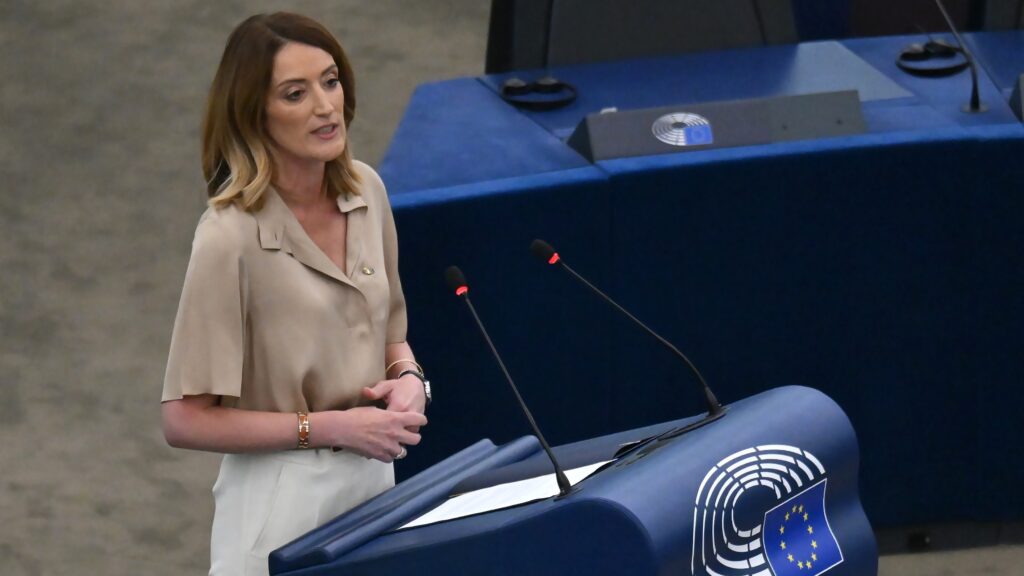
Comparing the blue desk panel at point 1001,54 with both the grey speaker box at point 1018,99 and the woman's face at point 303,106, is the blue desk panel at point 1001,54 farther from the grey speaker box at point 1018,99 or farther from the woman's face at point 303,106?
the woman's face at point 303,106

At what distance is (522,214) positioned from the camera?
3332mm

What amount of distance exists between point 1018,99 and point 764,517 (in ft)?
5.98

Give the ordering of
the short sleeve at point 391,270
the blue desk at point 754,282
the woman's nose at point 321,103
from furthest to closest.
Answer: the blue desk at point 754,282
the short sleeve at point 391,270
the woman's nose at point 321,103

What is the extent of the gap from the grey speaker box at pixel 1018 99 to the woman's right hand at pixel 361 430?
1.85 meters

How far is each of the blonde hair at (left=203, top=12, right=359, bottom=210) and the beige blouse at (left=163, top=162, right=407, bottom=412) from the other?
3 centimetres

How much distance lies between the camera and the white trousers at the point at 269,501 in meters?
2.31

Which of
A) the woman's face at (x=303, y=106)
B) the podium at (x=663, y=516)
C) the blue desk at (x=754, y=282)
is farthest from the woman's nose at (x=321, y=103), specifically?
the blue desk at (x=754, y=282)

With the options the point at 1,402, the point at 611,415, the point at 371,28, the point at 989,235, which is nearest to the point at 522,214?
the point at 611,415

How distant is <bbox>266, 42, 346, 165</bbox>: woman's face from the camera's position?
2.25 m

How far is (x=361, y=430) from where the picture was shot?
90.1 inches

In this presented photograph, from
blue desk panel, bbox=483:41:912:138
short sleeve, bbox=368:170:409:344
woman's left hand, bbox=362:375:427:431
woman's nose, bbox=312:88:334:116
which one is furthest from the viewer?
blue desk panel, bbox=483:41:912:138

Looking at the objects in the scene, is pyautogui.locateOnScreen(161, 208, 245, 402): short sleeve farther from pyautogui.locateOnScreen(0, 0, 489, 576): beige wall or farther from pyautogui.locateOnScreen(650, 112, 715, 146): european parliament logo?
pyautogui.locateOnScreen(0, 0, 489, 576): beige wall

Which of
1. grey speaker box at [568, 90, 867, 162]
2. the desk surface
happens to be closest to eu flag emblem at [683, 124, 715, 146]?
grey speaker box at [568, 90, 867, 162]

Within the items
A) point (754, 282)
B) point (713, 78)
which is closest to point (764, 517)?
point (754, 282)
